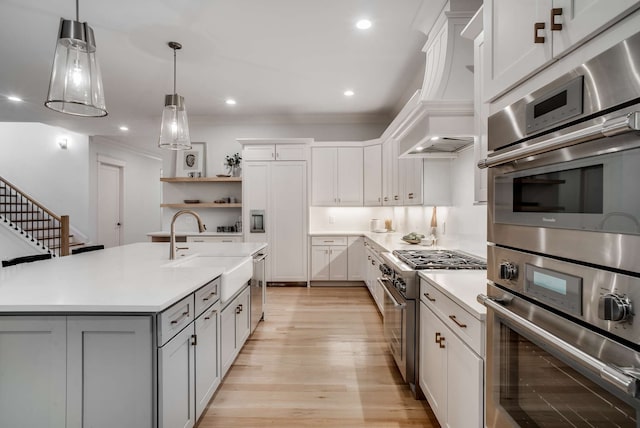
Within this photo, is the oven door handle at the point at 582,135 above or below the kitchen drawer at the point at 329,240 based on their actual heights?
above

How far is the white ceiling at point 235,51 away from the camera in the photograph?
110 inches

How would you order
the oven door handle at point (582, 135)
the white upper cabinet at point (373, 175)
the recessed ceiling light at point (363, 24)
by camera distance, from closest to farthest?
the oven door handle at point (582, 135) < the recessed ceiling light at point (363, 24) < the white upper cabinet at point (373, 175)

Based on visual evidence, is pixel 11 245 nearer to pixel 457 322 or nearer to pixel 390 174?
pixel 390 174

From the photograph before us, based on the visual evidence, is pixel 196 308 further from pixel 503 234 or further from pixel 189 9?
pixel 189 9

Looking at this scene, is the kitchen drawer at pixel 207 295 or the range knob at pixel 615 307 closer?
the range knob at pixel 615 307

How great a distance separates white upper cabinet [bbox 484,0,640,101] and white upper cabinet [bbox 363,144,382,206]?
4153mm

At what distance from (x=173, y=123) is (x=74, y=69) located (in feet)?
4.09

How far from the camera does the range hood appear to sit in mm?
2252

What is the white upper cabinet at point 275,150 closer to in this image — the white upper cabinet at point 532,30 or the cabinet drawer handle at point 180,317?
the cabinet drawer handle at point 180,317

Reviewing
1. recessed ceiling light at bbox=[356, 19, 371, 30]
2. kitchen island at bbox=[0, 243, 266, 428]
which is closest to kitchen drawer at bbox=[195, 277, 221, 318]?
kitchen island at bbox=[0, 243, 266, 428]

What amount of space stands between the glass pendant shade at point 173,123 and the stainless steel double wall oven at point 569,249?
107 inches

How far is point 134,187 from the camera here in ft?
30.3

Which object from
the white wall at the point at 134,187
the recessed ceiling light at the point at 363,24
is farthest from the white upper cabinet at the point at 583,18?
the white wall at the point at 134,187

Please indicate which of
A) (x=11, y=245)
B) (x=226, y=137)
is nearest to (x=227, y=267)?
(x=226, y=137)
